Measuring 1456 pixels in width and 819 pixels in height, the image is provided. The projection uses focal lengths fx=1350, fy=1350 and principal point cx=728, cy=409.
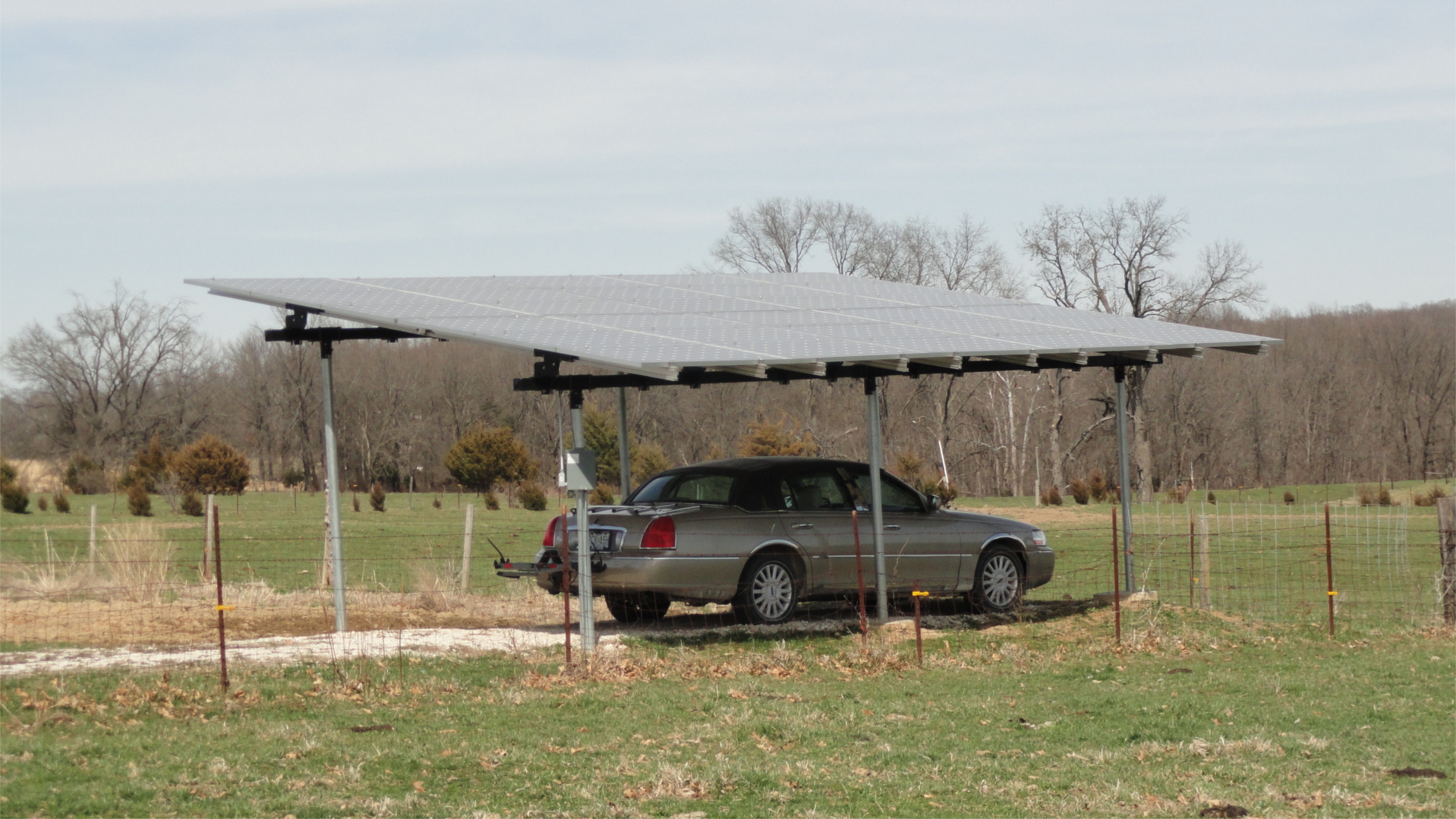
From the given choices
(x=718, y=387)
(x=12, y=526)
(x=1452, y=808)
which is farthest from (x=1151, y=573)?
(x=718, y=387)

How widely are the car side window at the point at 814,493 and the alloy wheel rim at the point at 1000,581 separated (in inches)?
75.3

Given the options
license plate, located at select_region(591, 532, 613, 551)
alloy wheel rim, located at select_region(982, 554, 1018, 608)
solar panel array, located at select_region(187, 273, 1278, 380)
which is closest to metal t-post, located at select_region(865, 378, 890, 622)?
solar panel array, located at select_region(187, 273, 1278, 380)

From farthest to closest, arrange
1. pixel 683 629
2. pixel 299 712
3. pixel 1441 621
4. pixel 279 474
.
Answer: pixel 279 474 → pixel 1441 621 → pixel 683 629 → pixel 299 712

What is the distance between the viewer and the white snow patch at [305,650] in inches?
Answer: 401

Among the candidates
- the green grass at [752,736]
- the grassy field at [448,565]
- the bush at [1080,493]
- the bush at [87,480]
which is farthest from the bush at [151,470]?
the green grass at [752,736]

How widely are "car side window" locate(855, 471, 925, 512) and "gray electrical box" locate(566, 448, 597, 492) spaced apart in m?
3.62

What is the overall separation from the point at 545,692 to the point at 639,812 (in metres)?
3.44

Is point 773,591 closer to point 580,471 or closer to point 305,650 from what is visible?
point 580,471

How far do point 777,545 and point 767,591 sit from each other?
45 cm

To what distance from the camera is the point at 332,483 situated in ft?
42.4

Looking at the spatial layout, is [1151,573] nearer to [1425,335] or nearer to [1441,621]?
[1441,621]

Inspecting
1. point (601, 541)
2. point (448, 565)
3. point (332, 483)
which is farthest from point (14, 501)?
point (601, 541)

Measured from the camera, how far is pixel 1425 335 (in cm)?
8400

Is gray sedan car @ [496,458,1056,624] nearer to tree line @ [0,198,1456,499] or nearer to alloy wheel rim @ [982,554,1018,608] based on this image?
alloy wheel rim @ [982,554,1018,608]
